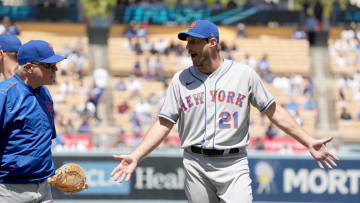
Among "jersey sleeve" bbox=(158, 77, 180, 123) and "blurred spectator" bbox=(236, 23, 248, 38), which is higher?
"jersey sleeve" bbox=(158, 77, 180, 123)

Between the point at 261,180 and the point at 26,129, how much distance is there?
25.2 feet

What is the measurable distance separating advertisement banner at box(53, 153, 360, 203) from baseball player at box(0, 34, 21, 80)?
6.26m

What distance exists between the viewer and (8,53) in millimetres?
5500

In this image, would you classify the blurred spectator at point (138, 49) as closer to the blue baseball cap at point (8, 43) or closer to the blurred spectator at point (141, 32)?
the blurred spectator at point (141, 32)

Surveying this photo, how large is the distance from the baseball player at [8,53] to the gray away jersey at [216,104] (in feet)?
4.71

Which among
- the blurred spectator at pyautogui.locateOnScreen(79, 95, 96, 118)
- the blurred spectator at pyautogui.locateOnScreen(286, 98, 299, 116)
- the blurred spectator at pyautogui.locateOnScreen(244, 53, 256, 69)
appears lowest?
the blurred spectator at pyautogui.locateOnScreen(286, 98, 299, 116)

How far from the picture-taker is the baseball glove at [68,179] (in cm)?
499

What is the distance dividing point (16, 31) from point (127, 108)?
6364 millimetres

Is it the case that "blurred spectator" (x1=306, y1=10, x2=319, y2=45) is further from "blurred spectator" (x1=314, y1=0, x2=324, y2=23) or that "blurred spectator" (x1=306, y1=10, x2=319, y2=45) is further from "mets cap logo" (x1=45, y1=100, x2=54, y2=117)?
"mets cap logo" (x1=45, y1=100, x2=54, y2=117)

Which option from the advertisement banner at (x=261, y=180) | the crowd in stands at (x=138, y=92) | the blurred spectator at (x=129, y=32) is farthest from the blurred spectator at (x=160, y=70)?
the advertisement banner at (x=261, y=180)

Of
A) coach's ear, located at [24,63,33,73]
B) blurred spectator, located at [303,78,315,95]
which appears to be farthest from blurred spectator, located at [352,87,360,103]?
coach's ear, located at [24,63,33,73]

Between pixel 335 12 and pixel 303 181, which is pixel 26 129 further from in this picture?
pixel 335 12

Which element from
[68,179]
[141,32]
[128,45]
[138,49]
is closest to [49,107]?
[68,179]

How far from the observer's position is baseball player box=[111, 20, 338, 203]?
16.4 ft
